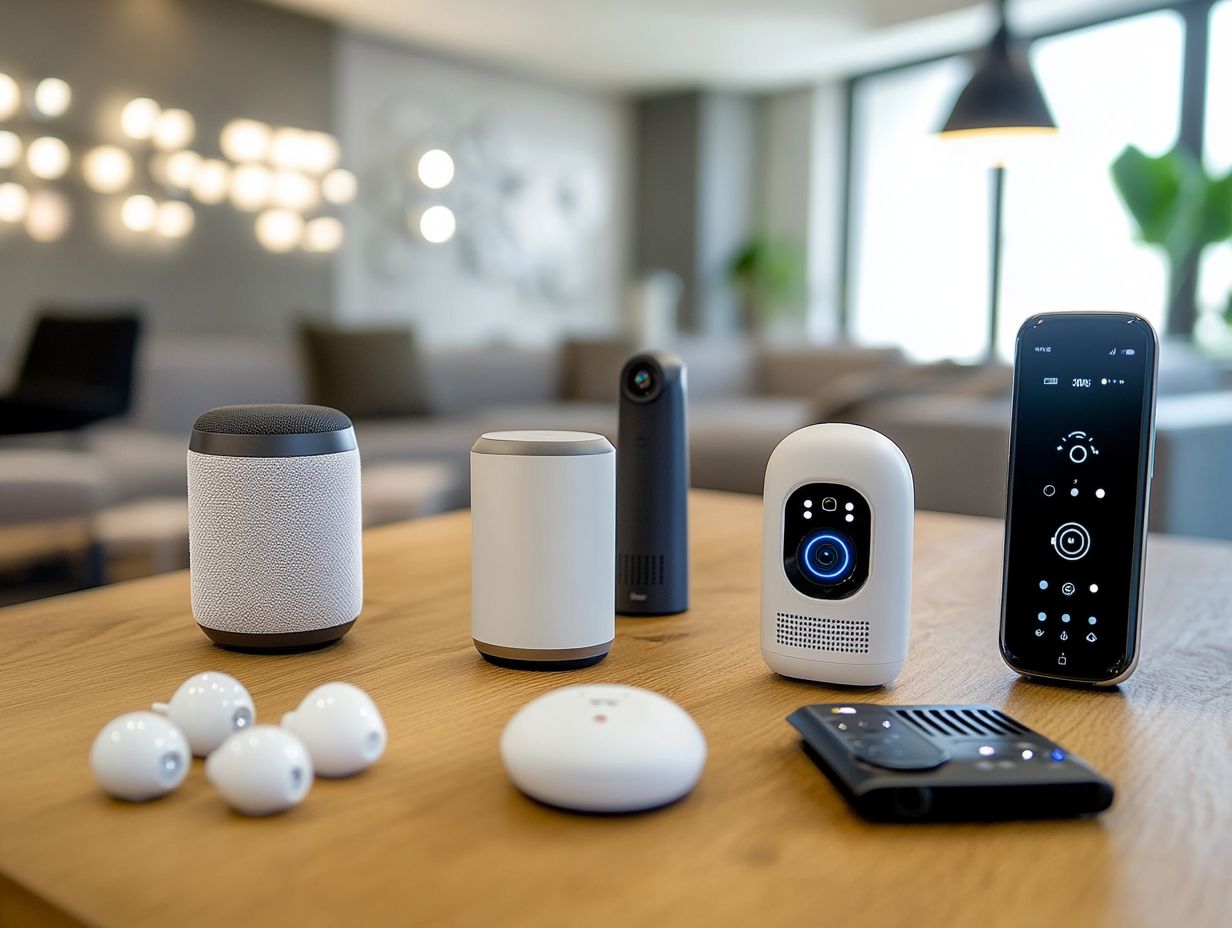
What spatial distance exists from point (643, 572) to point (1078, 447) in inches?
11.9

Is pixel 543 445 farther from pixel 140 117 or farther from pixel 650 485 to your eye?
pixel 140 117

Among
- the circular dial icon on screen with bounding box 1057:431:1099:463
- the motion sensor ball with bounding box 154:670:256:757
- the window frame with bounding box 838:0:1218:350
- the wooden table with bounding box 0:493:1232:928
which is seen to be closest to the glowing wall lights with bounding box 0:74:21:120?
the window frame with bounding box 838:0:1218:350

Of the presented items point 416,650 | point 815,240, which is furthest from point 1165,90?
point 416,650

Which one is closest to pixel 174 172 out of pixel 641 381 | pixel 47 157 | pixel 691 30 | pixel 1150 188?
pixel 47 157

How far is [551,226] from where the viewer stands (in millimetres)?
6730

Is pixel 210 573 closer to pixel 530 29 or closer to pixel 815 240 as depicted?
pixel 530 29

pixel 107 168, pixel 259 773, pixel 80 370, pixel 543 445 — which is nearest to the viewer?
pixel 259 773

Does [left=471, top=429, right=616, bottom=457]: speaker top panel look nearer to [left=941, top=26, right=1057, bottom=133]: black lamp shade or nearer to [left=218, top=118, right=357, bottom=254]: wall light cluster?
[left=941, top=26, right=1057, bottom=133]: black lamp shade

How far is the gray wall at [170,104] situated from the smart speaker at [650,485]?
4406 millimetres

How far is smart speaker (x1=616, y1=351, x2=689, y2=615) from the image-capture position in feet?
2.46

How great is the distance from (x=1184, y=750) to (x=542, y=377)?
4.04 meters

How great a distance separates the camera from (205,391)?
3.31 metres

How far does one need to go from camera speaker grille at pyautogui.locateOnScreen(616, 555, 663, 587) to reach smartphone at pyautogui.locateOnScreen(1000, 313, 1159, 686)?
241mm

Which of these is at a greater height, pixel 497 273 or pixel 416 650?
pixel 497 273
